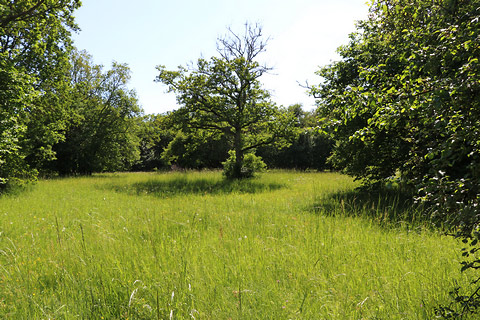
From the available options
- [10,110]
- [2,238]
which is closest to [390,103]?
[2,238]

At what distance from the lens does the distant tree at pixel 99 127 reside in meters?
25.0

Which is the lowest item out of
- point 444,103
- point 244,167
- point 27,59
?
point 244,167

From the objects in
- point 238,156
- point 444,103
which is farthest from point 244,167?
point 444,103

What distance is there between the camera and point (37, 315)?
267 centimetres

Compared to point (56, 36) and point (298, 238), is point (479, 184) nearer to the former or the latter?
point (298, 238)

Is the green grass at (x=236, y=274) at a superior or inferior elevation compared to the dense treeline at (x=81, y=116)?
inferior

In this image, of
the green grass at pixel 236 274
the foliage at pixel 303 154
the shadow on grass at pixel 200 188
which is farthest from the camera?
the foliage at pixel 303 154

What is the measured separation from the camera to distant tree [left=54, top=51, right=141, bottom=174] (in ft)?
82.2

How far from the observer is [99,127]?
26.2 m

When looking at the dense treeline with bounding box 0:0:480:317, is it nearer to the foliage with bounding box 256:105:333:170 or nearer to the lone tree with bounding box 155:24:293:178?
the lone tree with bounding box 155:24:293:178

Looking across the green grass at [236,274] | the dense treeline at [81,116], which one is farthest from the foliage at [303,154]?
the green grass at [236,274]

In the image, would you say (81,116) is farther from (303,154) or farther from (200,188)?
(303,154)

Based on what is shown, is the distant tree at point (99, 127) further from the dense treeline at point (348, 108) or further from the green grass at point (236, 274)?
the green grass at point (236, 274)

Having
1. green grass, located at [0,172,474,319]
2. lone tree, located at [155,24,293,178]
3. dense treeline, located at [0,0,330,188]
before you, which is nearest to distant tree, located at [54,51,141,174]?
dense treeline, located at [0,0,330,188]
